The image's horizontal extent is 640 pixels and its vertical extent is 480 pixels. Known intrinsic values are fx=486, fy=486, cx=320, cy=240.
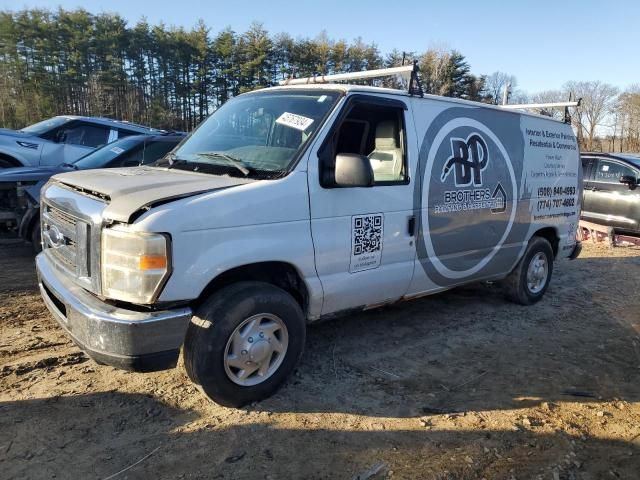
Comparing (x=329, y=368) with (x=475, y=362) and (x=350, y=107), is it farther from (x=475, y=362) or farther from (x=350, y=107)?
(x=350, y=107)

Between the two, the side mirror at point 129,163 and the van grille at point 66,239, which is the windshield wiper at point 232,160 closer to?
the van grille at point 66,239

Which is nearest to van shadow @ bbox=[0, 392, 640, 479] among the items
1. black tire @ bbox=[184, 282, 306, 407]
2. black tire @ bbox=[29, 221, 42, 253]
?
black tire @ bbox=[184, 282, 306, 407]

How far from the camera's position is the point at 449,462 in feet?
9.31

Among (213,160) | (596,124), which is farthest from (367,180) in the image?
(596,124)

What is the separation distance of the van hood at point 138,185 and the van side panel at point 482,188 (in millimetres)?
1820

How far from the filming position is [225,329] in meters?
3.02

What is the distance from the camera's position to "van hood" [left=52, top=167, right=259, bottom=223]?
2793 mm

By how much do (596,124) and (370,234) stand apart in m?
50.3

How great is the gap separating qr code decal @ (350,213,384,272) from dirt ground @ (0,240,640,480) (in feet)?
2.93

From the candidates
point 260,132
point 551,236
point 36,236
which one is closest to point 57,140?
point 36,236

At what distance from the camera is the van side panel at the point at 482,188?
4.29m

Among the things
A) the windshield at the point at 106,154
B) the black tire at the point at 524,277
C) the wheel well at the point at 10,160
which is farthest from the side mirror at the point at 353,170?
the wheel well at the point at 10,160

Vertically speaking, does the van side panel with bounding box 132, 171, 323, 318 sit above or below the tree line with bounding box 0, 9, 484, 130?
below

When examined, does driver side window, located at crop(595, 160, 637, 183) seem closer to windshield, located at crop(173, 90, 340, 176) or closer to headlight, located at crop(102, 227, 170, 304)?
windshield, located at crop(173, 90, 340, 176)
